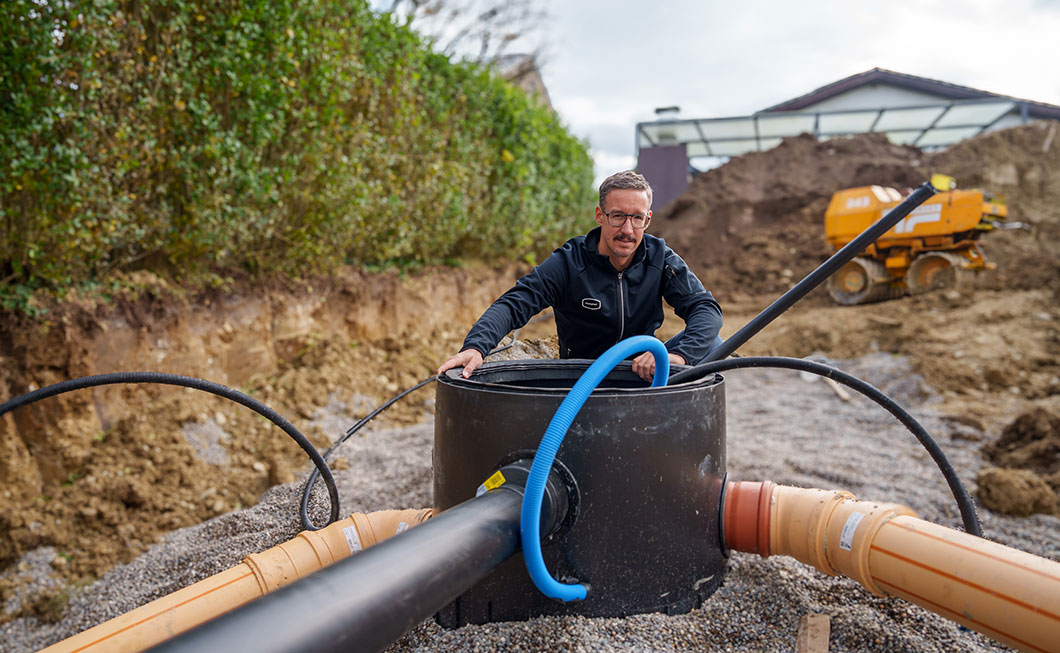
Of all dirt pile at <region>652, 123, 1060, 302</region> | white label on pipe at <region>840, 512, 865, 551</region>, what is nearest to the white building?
dirt pile at <region>652, 123, 1060, 302</region>

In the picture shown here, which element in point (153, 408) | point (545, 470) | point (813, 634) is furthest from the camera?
point (153, 408)

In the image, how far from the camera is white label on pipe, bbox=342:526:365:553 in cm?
204

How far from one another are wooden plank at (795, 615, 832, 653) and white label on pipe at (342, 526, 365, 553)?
4.42 ft

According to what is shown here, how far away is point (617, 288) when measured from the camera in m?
2.71

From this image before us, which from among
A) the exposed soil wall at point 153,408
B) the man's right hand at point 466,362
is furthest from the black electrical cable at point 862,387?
the exposed soil wall at point 153,408

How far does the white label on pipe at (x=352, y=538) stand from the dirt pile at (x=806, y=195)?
1133cm

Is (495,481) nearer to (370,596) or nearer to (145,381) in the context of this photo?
(370,596)

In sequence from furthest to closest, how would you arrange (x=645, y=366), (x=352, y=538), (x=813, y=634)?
(x=645, y=366), (x=352, y=538), (x=813, y=634)

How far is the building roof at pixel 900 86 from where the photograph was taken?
15.2m

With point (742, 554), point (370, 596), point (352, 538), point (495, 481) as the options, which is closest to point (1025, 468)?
point (742, 554)

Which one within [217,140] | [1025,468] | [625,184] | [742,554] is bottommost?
[1025,468]

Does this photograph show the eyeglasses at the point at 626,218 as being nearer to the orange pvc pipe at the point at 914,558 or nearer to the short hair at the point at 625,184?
the short hair at the point at 625,184

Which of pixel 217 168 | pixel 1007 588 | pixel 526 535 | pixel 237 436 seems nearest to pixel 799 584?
pixel 1007 588

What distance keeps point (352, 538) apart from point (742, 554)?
1.54 metres
